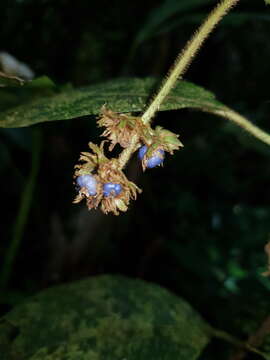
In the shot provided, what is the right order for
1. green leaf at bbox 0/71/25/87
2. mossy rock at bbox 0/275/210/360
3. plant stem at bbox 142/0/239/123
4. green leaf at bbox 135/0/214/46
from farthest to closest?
green leaf at bbox 135/0/214/46 → mossy rock at bbox 0/275/210/360 → green leaf at bbox 0/71/25/87 → plant stem at bbox 142/0/239/123

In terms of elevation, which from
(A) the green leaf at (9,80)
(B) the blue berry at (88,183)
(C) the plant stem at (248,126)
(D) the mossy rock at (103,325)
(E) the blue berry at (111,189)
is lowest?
(D) the mossy rock at (103,325)

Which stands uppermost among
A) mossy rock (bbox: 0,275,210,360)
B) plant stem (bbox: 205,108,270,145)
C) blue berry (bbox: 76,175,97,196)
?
plant stem (bbox: 205,108,270,145)

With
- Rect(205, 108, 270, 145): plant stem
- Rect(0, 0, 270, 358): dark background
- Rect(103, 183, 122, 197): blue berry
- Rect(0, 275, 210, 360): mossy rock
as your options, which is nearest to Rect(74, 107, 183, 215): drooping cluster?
Rect(103, 183, 122, 197): blue berry

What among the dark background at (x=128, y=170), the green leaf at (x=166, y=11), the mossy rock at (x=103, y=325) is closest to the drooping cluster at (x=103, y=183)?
the mossy rock at (x=103, y=325)

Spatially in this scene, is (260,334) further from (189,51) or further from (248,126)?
(189,51)

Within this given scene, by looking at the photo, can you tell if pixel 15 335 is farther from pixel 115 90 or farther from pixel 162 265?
pixel 162 265

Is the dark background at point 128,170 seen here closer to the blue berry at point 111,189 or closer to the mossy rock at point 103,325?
the mossy rock at point 103,325

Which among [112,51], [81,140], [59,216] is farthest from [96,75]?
[59,216]

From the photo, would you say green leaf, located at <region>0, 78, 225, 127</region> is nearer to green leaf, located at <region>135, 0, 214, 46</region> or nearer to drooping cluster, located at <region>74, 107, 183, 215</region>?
drooping cluster, located at <region>74, 107, 183, 215</region>
